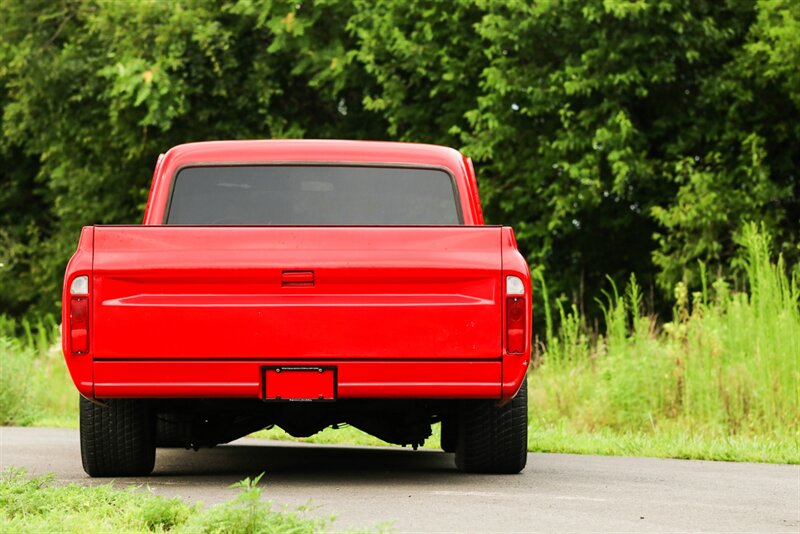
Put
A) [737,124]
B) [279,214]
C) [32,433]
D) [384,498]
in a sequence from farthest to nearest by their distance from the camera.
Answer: [737,124] < [32,433] < [279,214] < [384,498]

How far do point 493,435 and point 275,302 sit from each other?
5.27ft

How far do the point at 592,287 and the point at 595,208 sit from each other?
1.64 m

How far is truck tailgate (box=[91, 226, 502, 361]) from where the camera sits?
7586 mm

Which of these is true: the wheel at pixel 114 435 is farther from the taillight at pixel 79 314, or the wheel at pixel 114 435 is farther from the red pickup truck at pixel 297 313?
the taillight at pixel 79 314

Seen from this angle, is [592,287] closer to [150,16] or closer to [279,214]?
[150,16]

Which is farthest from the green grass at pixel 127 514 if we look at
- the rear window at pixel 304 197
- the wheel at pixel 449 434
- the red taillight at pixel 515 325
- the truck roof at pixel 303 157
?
the wheel at pixel 449 434

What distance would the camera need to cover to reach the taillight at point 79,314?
24.8 ft

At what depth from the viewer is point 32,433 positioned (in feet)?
45.1

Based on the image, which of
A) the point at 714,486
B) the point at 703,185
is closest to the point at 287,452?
the point at 714,486

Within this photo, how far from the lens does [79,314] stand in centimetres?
757

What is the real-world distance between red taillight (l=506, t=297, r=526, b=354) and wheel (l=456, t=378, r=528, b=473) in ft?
2.57

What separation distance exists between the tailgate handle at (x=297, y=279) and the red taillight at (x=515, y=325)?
3.23 feet

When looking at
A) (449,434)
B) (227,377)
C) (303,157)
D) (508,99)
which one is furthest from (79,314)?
(508,99)

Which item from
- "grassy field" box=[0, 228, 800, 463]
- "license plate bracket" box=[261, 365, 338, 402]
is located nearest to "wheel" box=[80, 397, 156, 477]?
"license plate bracket" box=[261, 365, 338, 402]
